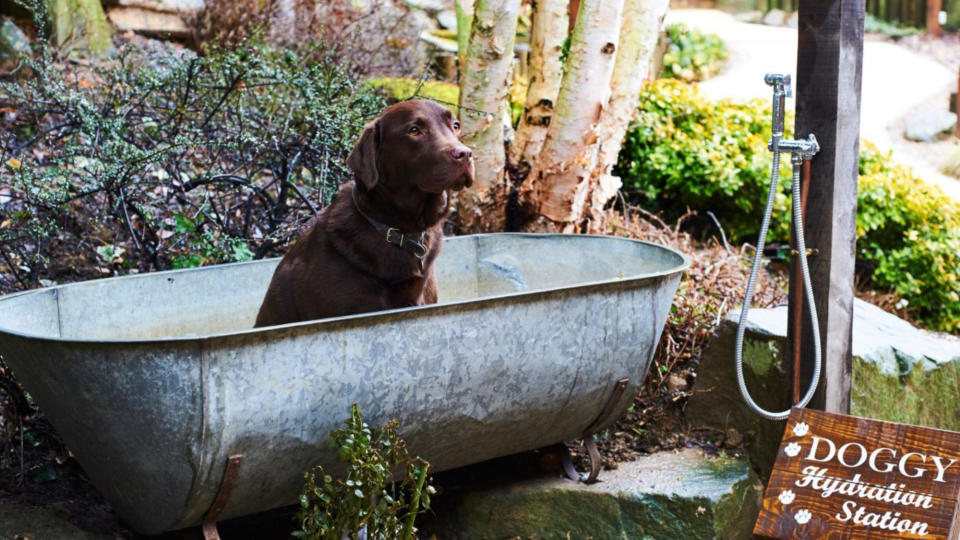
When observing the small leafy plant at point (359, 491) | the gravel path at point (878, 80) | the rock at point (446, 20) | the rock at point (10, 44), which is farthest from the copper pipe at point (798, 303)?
the rock at point (446, 20)

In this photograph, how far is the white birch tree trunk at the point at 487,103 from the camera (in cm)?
461

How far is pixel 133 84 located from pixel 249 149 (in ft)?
2.05

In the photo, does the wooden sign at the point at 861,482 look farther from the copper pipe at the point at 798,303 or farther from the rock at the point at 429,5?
the rock at the point at 429,5

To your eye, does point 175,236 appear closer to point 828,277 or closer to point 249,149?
point 249,149

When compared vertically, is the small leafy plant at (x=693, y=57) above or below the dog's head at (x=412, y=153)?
below

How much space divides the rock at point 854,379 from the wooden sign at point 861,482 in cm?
89

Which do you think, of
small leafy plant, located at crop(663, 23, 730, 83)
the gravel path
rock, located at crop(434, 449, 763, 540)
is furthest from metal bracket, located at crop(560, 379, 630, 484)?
small leafy plant, located at crop(663, 23, 730, 83)

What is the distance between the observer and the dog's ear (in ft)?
10.4

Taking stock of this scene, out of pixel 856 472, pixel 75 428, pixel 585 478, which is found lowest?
pixel 585 478

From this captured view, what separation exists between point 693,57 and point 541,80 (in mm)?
9589

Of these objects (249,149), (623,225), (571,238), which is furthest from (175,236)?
(623,225)

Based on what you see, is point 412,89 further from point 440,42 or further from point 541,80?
point 440,42

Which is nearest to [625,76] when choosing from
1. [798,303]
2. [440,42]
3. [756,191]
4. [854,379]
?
[756,191]

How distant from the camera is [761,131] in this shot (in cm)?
708
